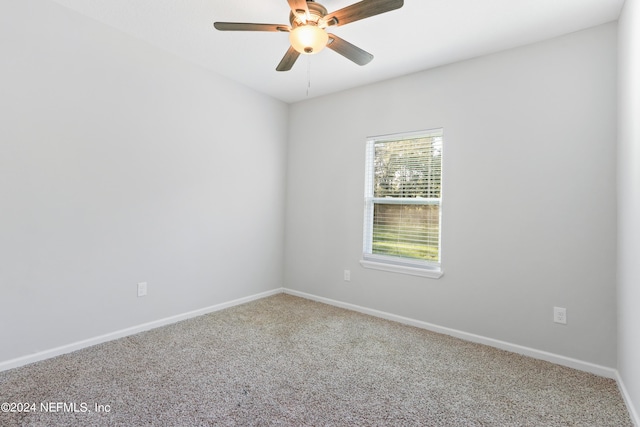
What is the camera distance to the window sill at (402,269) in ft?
9.93

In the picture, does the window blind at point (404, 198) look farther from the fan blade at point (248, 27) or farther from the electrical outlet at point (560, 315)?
the fan blade at point (248, 27)

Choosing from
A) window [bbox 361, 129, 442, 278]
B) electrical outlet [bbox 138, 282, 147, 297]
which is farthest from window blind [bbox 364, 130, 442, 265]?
electrical outlet [bbox 138, 282, 147, 297]

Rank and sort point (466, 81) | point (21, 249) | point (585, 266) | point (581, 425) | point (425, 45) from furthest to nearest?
1. point (466, 81)
2. point (425, 45)
3. point (585, 266)
4. point (21, 249)
5. point (581, 425)

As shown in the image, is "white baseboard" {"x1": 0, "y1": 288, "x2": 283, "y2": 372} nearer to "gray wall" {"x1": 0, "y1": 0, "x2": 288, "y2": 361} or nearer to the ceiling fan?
"gray wall" {"x1": 0, "y1": 0, "x2": 288, "y2": 361}

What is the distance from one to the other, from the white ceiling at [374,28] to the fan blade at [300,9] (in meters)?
0.41

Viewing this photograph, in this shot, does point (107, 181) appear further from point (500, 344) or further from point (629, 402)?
point (629, 402)

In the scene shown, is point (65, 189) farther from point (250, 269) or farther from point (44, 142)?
point (250, 269)

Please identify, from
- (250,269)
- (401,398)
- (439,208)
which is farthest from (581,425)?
(250,269)

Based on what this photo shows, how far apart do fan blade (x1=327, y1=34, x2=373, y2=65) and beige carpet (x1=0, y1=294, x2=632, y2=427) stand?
220cm

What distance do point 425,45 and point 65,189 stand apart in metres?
3.06

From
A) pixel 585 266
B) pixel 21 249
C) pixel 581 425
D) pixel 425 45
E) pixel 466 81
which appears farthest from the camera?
pixel 466 81

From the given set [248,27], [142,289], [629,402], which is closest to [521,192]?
[629,402]

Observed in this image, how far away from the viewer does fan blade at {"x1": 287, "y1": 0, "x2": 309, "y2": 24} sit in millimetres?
1742

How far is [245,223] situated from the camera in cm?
376
